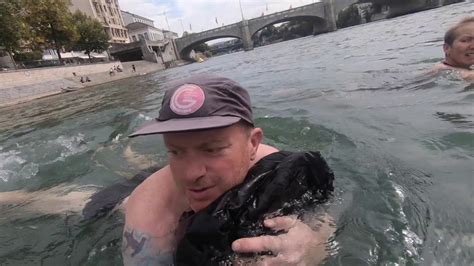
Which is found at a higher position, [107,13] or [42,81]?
[107,13]

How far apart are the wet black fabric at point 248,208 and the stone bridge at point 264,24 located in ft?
237

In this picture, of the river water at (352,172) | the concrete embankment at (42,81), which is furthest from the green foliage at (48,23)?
the river water at (352,172)

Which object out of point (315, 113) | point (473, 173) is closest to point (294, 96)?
point (315, 113)

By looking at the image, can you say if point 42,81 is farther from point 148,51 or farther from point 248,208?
point 148,51

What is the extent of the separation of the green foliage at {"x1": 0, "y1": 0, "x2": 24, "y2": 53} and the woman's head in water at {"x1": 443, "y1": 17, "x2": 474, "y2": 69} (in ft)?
105

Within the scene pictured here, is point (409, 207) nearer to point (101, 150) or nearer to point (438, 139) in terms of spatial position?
point (438, 139)

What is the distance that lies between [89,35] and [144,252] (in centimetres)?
5350

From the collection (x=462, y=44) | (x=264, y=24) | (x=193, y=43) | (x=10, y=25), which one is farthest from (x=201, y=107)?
(x=264, y=24)

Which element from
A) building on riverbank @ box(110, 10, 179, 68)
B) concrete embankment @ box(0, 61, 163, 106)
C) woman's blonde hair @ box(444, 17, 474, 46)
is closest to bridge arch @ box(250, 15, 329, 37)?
building on riverbank @ box(110, 10, 179, 68)

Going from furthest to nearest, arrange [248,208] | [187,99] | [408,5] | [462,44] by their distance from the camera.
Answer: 1. [408,5]
2. [462,44]
3. [248,208]
4. [187,99]

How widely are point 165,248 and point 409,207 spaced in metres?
1.55

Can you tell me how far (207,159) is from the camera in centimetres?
181

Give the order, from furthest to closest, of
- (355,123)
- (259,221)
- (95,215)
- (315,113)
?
(315,113) < (355,123) < (95,215) < (259,221)

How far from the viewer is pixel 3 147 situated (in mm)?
8336
